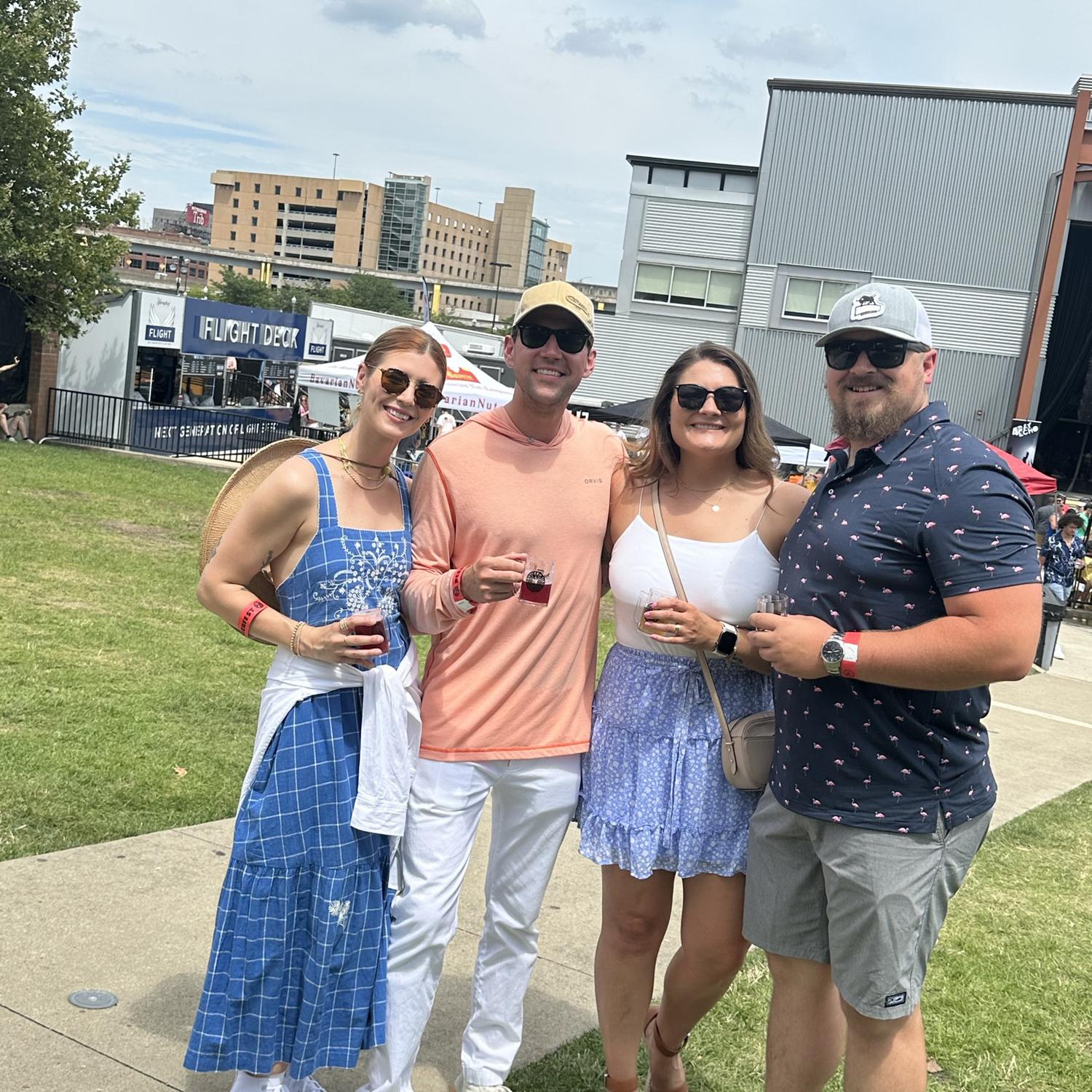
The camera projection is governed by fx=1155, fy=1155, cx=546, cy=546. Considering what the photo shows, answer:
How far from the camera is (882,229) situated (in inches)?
1316

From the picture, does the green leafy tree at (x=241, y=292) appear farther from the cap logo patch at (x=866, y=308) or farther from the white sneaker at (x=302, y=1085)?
the cap logo patch at (x=866, y=308)

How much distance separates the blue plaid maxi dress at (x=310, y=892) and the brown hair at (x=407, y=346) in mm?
315

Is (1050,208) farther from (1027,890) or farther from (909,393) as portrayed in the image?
(909,393)

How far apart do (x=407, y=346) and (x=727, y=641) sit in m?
1.12

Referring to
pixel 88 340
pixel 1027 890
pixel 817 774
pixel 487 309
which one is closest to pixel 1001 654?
pixel 817 774

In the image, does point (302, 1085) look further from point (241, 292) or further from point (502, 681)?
point (241, 292)

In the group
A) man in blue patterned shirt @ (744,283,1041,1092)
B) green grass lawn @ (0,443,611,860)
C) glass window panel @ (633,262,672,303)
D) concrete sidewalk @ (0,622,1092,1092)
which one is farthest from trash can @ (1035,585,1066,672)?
glass window panel @ (633,262,672,303)

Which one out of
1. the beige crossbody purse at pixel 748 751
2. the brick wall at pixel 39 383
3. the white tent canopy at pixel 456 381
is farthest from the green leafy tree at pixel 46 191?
the beige crossbody purse at pixel 748 751

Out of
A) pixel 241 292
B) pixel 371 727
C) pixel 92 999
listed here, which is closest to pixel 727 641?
pixel 371 727

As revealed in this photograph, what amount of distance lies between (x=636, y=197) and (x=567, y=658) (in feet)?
117

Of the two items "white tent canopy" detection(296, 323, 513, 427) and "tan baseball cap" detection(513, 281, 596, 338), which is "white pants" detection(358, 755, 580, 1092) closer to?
"tan baseball cap" detection(513, 281, 596, 338)

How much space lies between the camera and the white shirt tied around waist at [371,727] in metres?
2.83

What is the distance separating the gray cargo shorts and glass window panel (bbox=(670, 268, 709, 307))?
34.8 metres

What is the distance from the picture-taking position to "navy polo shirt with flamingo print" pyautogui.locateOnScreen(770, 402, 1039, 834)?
234 centimetres
